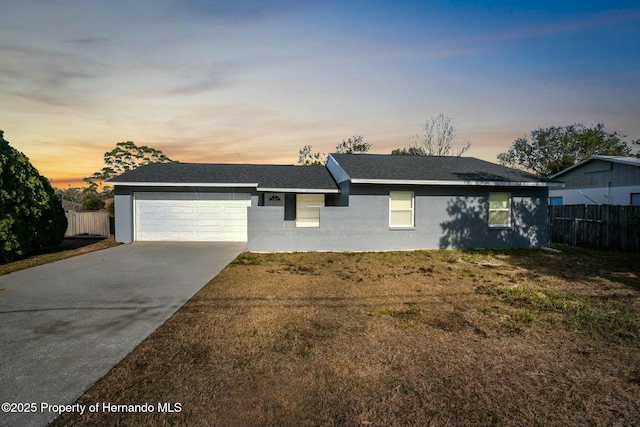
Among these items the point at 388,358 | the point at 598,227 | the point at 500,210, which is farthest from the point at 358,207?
the point at 598,227

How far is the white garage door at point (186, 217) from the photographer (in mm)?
15445

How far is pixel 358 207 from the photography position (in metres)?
13.5

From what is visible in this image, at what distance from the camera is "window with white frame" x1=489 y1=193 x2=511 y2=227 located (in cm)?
1430

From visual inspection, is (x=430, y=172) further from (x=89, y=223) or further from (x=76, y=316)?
(x=89, y=223)

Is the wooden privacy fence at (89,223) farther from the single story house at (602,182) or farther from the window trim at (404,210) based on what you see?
the single story house at (602,182)

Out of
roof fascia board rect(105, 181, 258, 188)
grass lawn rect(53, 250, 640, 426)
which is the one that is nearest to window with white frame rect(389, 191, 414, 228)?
grass lawn rect(53, 250, 640, 426)

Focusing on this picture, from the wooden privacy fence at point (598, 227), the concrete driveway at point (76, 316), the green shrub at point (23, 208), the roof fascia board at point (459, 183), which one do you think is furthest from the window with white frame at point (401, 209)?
the green shrub at point (23, 208)

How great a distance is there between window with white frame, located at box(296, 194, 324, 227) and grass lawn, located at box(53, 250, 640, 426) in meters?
9.42

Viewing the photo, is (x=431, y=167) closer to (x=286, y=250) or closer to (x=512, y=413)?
(x=286, y=250)

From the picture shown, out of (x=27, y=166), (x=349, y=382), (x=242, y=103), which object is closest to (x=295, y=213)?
(x=242, y=103)

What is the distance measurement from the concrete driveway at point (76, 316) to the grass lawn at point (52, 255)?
0.69 metres

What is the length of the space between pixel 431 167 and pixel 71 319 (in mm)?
14417

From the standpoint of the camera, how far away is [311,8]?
10.6 m

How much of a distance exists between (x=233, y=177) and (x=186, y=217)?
2.88 metres
